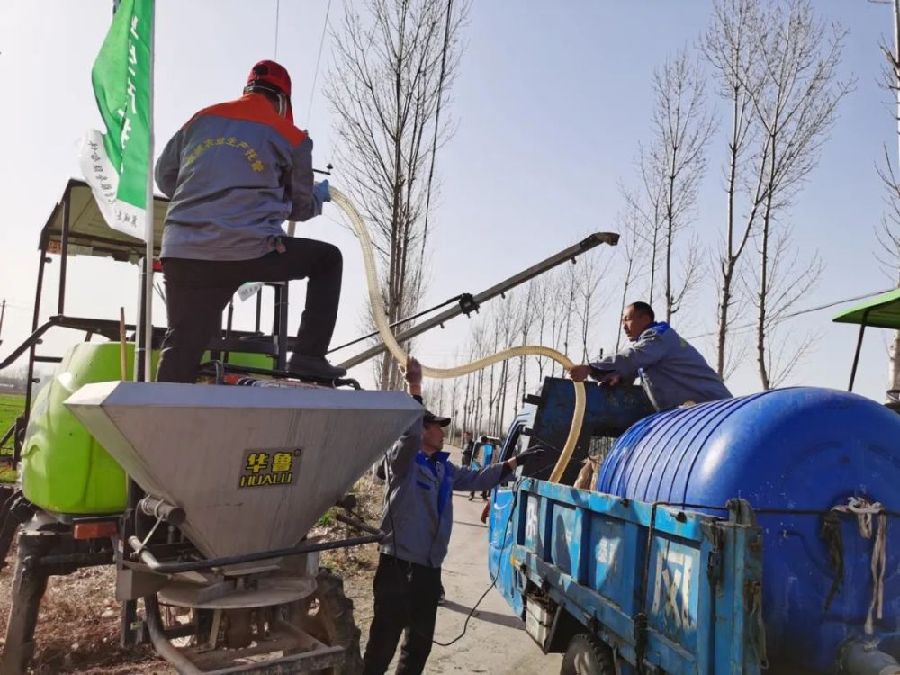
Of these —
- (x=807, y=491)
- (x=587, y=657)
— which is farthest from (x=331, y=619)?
(x=807, y=491)

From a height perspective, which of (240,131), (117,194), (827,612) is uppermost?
(240,131)

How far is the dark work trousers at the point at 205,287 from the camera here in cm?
331

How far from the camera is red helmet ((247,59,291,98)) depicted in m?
3.54

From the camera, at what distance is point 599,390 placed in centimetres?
565

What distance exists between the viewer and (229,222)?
3.30 meters

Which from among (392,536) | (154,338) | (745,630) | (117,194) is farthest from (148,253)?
(745,630)

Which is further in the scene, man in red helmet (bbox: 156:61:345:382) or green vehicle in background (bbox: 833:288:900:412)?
green vehicle in background (bbox: 833:288:900:412)

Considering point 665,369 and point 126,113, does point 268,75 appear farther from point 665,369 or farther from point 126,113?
point 665,369

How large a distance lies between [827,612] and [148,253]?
11.7 feet

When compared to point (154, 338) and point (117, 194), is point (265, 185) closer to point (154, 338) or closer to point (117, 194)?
point (117, 194)

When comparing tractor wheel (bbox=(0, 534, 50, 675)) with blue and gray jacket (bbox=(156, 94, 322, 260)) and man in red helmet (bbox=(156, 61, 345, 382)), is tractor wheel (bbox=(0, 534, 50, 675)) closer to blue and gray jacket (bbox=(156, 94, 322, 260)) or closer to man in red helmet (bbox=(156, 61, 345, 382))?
man in red helmet (bbox=(156, 61, 345, 382))

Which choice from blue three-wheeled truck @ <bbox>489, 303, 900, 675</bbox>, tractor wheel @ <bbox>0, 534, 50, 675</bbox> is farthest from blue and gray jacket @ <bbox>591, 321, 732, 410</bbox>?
tractor wheel @ <bbox>0, 534, 50, 675</bbox>

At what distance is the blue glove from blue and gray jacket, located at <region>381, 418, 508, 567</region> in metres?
1.46

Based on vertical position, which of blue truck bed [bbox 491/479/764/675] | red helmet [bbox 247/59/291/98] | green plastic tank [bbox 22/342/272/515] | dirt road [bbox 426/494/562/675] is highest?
red helmet [bbox 247/59/291/98]
